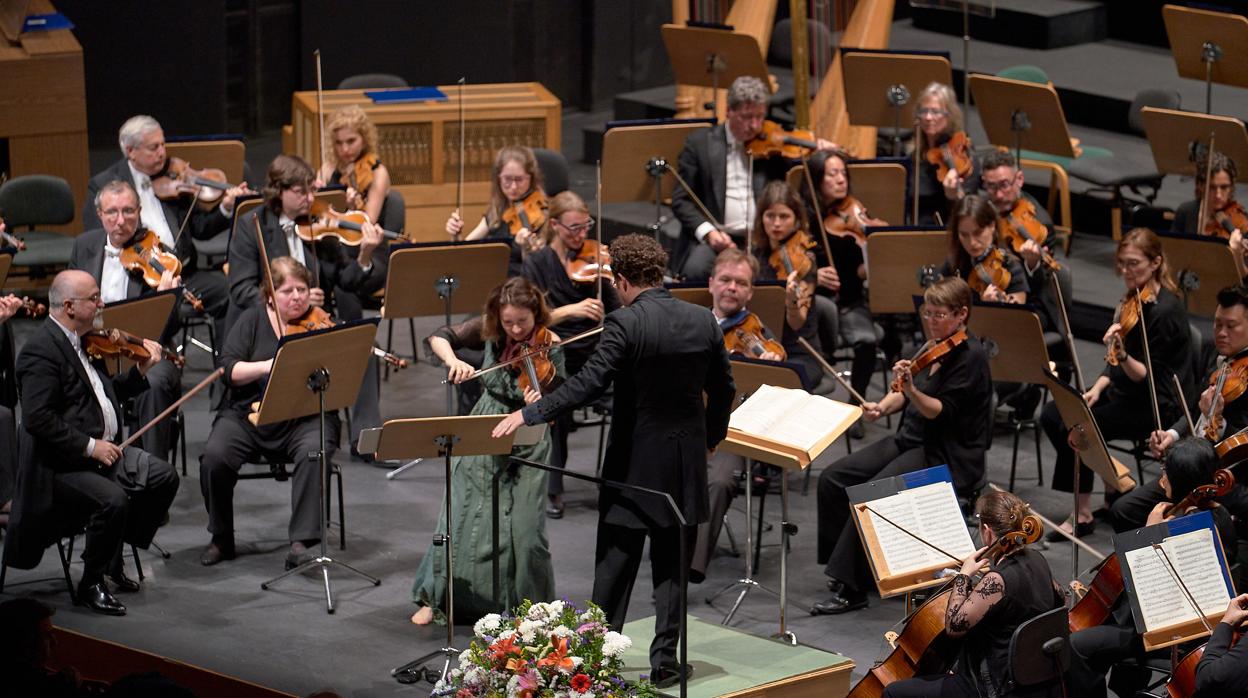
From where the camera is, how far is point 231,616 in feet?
18.0

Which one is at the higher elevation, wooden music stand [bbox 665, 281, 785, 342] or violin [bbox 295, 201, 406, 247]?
violin [bbox 295, 201, 406, 247]

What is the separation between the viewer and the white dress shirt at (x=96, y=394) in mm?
5453

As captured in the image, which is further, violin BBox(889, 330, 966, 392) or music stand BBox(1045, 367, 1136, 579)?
violin BBox(889, 330, 966, 392)

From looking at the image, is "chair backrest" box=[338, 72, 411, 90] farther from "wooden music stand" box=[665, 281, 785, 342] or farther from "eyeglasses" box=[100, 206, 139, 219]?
"wooden music stand" box=[665, 281, 785, 342]

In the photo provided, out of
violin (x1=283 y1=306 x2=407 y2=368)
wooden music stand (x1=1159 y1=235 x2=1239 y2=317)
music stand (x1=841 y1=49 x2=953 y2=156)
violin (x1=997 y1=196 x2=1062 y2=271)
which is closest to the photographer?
violin (x1=283 y1=306 x2=407 y2=368)

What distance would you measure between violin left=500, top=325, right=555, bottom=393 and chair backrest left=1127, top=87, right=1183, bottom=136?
3938 mm

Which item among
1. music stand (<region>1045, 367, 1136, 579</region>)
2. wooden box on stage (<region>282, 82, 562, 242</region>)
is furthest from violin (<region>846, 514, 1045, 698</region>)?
wooden box on stage (<region>282, 82, 562, 242</region>)

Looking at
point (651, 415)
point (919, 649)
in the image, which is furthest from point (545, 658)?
point (919, 649)

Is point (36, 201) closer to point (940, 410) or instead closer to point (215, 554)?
point (215, 554)

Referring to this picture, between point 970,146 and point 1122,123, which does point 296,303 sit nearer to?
point 970,146

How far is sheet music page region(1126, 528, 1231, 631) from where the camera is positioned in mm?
4465

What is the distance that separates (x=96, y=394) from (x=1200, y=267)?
392 cm

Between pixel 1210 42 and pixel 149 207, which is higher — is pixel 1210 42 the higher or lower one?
the higher one

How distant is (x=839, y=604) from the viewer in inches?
221
